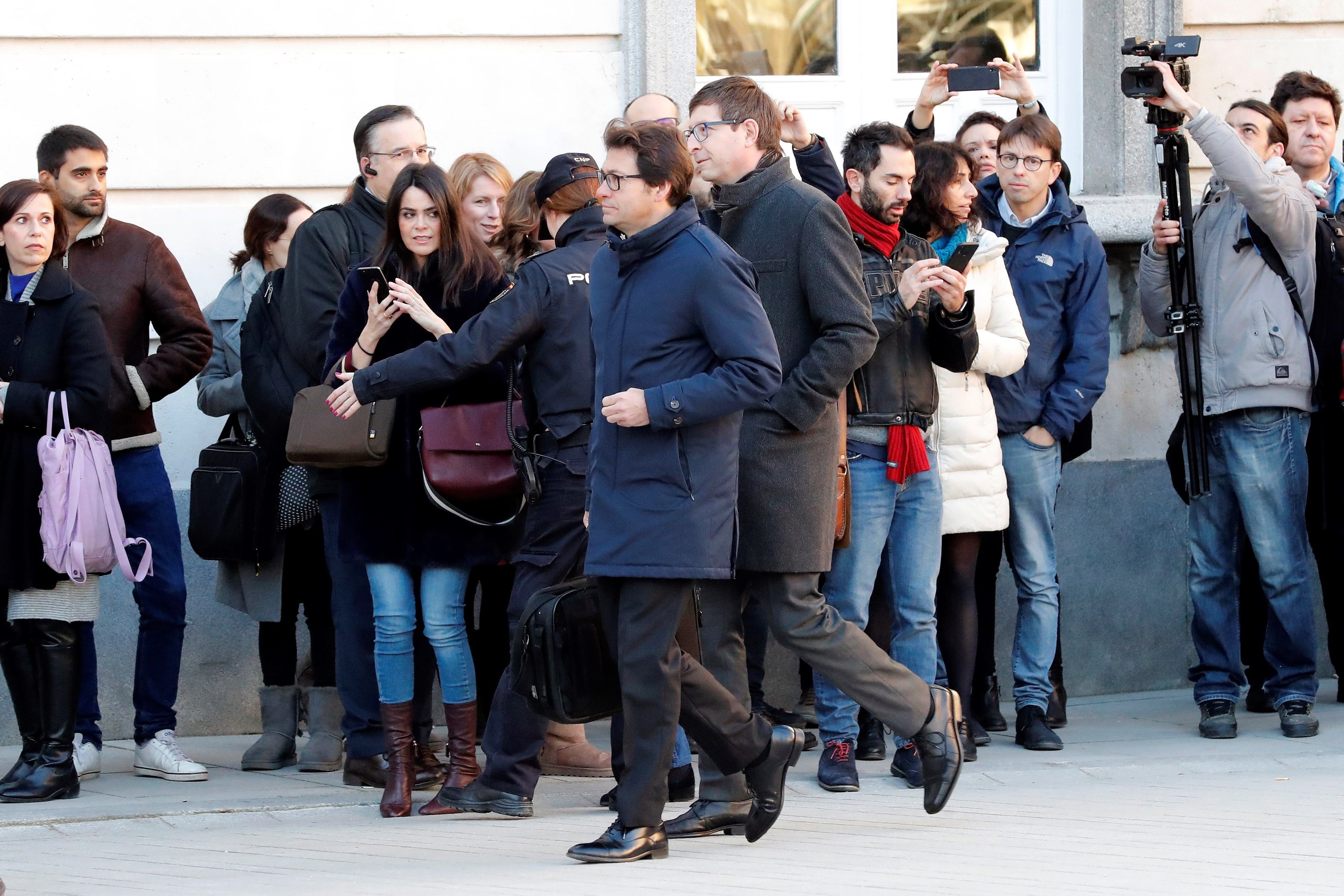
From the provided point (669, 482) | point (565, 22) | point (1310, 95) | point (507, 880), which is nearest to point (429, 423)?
point (669, 482)

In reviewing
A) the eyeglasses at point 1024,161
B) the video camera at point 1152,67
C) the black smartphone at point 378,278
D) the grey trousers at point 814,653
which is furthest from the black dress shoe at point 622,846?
the video camera at point 1152,67

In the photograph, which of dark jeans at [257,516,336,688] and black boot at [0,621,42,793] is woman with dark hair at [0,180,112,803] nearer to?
black boot at [0,621,42,793]

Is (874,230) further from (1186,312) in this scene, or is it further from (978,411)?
(1186,312)

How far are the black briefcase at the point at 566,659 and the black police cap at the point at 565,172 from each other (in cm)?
132

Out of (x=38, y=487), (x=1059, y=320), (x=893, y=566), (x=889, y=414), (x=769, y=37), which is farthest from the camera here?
(x=769, y=37)

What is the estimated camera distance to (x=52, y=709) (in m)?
5.94

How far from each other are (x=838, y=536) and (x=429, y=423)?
1.31 metres

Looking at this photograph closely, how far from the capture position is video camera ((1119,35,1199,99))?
6.55 metres

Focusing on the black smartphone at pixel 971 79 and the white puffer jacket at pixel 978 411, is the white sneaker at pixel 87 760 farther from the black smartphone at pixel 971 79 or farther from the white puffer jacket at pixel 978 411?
the black smartphone at pixel 971 79

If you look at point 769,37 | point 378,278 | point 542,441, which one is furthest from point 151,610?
point 769,37

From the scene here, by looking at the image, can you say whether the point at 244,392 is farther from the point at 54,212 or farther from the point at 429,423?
the point at 429,423

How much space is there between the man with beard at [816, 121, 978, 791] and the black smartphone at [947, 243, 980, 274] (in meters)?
0.09

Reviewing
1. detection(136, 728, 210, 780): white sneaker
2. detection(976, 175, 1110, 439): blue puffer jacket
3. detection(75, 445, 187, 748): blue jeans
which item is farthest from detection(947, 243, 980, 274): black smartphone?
detection(136, 728, 210, 780): white sneaker

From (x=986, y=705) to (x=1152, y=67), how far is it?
2.39 metres
